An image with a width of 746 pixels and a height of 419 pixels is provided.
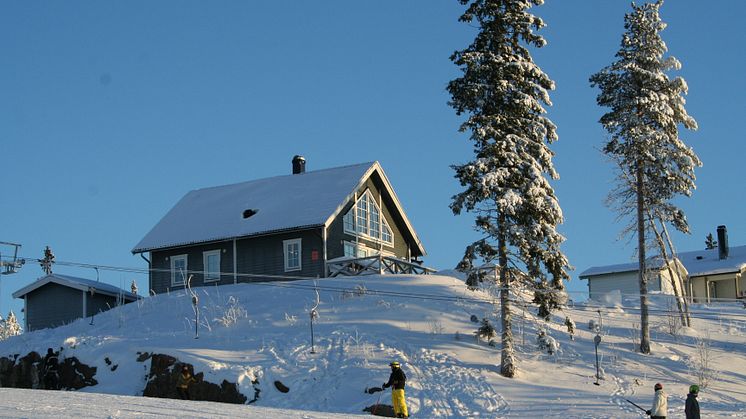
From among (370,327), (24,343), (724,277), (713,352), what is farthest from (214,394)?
(724,277)

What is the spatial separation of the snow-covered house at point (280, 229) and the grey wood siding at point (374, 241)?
0.05 meters

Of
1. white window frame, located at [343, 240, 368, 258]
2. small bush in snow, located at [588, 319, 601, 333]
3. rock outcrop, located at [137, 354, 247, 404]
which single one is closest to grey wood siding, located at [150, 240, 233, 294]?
white window frame, located at [343, 240, 368, 258]

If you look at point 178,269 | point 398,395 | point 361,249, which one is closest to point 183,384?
point 398,395

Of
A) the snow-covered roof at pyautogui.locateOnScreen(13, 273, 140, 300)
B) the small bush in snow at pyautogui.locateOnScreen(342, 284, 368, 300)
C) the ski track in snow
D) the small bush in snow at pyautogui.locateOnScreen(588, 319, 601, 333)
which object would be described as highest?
the snow-covered roof at pyautogui.locateOnScreen(13, 273, 140, 300)

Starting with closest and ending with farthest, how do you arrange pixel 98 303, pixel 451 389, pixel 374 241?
pixel 451 389 → pixel 98 303 → pixel 374 241

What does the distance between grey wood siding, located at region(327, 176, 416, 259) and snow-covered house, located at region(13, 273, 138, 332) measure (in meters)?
10.6

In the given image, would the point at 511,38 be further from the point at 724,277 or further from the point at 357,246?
the point at 724,277

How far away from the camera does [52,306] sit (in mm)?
48781

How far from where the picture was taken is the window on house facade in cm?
4781

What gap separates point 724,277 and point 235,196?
34.3m

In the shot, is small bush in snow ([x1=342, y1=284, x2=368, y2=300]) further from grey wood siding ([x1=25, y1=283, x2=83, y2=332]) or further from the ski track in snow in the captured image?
grey wood siding ([x1=25, y1=283, x2=83, y2=332])

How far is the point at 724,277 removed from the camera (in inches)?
2648

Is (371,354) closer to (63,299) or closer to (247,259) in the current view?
(247,259)

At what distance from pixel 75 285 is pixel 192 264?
5550 millimetres
